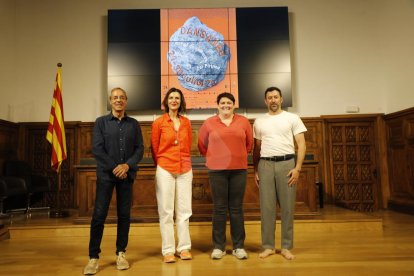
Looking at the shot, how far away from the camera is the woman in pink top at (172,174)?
2.55 metres

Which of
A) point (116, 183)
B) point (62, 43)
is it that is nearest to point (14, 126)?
point (62, 43)

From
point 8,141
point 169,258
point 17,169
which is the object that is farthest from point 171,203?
point 8,141

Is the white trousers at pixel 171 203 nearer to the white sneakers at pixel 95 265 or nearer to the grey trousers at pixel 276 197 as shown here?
the white sneakers at pixel 95 265

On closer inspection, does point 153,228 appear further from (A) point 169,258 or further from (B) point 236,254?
(B) point 236,254

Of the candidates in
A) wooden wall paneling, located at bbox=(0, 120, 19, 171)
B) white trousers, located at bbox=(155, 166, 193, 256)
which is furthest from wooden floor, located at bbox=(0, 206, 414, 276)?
wooden wall paneling, located at bbox=(0, 120, 19, 171)

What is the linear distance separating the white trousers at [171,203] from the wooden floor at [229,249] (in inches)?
7.0

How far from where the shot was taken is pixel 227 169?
2.56 meters

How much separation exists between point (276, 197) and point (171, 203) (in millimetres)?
896

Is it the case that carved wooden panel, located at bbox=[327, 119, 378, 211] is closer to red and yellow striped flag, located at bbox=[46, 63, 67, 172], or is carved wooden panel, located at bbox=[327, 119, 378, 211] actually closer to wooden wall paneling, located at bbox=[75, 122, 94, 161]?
wooden wall paneling, located at bbox=[75, 122, 94, 161]

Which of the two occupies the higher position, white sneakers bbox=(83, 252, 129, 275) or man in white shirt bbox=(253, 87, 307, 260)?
man in white shirt bbox=(253, 87, 307, 260)

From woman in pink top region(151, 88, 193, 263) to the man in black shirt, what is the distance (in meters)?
0.20

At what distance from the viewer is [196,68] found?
562cm

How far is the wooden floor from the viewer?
7.76ft

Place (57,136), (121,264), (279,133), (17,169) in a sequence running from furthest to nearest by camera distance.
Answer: (17,169)
(57,136)
(279,133)
(121,264)
